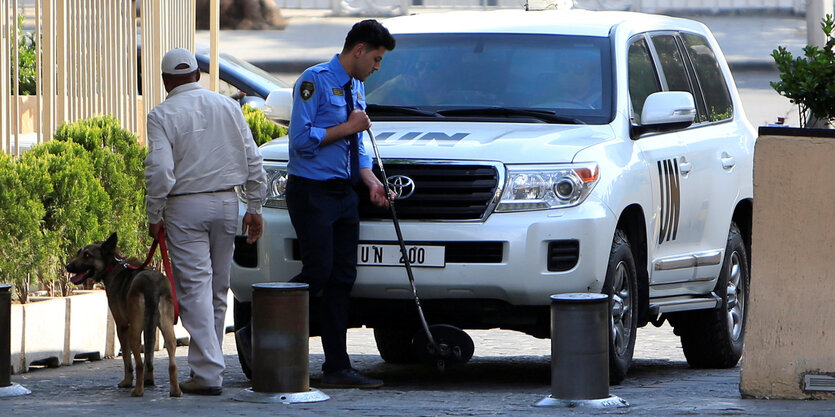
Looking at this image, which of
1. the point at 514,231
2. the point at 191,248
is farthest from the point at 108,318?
the point at 514,231

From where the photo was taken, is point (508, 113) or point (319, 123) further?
point (508, 113)

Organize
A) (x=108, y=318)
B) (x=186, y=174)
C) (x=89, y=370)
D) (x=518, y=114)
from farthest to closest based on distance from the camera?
(x=108, y=318)
(x=89, y=370)
(x=518, y=114)
(x=186, y=174)

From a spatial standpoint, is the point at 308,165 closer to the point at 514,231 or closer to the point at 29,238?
the point at 514,231

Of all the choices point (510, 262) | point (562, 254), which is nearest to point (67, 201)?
point (510, 262)

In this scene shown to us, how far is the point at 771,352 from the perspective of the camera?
748cm

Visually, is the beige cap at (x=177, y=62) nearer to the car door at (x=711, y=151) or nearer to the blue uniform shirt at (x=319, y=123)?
the blue uniform shirt at (x=319, y=123)

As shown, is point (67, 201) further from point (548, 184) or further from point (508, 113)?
point (548, 184)

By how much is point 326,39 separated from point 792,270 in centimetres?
1493

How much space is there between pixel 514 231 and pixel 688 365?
2.94m

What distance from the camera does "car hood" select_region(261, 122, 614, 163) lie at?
812 cm

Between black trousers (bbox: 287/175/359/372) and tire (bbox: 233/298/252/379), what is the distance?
0.52 metres

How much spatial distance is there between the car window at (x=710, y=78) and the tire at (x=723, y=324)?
768mm

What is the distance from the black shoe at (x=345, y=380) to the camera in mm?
8219

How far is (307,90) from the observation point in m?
8.15
